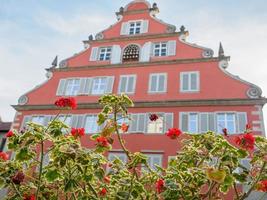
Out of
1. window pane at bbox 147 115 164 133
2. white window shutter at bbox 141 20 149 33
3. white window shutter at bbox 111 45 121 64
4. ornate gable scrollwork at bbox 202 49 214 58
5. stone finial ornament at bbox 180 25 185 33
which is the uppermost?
white window shutter at bbox 141 20 149 33

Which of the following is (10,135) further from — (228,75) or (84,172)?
(228,75)

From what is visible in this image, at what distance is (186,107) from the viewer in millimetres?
15086

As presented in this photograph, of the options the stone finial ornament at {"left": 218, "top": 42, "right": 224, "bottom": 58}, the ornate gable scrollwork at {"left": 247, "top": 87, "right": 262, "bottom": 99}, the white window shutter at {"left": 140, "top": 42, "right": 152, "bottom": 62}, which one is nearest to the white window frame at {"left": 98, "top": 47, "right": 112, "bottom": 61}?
the white window shutter at {"left": 140, "top": 42, "right": 152, "bottom": 62}

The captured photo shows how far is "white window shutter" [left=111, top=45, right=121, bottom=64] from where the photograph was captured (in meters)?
18.0

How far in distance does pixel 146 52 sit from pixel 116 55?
6.29 ft

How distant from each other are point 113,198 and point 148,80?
13.0m

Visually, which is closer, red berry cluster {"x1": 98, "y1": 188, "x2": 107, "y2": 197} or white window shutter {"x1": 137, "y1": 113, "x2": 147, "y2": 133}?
red berry cluster {"x1": 98, "y1": 188, "x2": 107, "y2": 197}

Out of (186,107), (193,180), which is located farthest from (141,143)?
(193,180)

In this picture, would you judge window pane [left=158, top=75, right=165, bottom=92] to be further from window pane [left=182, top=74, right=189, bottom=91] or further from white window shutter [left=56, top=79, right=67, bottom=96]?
white window shutter [left=56, top=79, right=67, bottom=96]

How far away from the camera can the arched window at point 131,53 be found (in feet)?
59.3

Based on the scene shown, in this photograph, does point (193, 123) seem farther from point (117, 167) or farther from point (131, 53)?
point (117, 167)

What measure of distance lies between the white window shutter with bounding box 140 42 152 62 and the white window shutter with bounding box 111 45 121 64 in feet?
4.82

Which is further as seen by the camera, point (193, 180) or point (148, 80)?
point (148, 80)

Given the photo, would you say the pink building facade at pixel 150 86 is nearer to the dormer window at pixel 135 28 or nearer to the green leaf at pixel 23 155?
the dormer window at pixel 135 28
